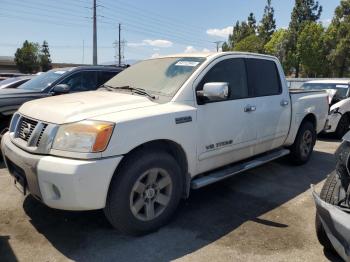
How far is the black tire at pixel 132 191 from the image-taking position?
10.7 ft

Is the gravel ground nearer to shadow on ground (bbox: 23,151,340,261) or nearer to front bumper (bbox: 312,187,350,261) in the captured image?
shadow on ground (bbox: 23,151,340,261)

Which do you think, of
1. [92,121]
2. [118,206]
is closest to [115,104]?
[92,121]

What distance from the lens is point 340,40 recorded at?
33.1 m

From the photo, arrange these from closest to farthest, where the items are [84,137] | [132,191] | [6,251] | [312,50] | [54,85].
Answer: [84,137], [6,251], [132,191], [54,85], [312,50]

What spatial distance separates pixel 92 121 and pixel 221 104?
5.31 feet

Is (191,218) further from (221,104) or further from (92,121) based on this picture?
(92,121)

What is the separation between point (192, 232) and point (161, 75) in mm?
1803

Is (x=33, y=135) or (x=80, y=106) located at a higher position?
(x=80, y=106)

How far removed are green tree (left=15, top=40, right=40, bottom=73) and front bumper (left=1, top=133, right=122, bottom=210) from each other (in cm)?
6415

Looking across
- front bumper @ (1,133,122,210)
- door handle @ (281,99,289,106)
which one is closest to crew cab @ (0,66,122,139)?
front bumper @ (1,133,122,210)

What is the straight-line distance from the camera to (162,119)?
11.6 feet

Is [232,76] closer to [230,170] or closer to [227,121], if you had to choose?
[227,121]

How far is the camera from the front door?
403 centimetres

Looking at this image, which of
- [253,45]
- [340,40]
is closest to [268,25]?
[253,45]
